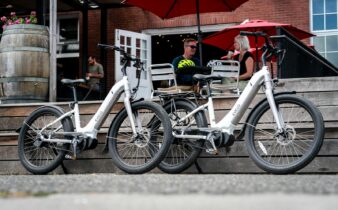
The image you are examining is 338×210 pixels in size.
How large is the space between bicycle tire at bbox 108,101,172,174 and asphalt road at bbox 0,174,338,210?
1168 mm

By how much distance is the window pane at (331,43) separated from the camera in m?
12.1

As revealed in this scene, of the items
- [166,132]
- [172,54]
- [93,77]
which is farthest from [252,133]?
[172,54]

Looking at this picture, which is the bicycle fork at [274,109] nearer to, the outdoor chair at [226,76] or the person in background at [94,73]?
the outdoor chair at [226,76]

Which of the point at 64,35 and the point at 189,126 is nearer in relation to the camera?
the point at 189,126

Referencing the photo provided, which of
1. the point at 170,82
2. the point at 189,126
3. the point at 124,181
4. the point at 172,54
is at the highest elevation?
the point at 172,54

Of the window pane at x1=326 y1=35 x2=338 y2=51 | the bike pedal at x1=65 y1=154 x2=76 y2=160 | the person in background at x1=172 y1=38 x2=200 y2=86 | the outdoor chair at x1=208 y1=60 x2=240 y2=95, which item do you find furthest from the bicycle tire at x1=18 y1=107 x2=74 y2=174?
the window pane at x1=326 y1=35 x2=338 y2=51

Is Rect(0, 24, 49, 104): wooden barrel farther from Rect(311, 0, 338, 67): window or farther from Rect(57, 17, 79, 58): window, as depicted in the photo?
Rect(57, 17, 79, 58): window

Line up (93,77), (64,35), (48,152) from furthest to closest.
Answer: (64,35), (93,77), (48,152)

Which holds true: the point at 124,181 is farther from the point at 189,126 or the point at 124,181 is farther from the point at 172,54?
the point at 172,54

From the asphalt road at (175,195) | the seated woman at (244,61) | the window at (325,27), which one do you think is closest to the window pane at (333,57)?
the window at (325,27)

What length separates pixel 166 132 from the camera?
5.55 meters

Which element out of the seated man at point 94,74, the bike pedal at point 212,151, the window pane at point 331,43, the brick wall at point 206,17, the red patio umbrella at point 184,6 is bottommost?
the bike pedal at point 212,151

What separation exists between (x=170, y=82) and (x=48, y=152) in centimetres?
182

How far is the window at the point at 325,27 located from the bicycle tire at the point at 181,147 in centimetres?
685
